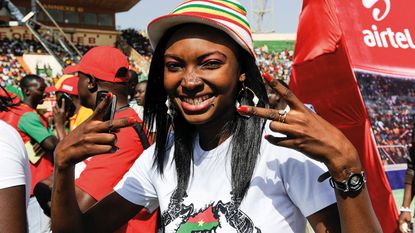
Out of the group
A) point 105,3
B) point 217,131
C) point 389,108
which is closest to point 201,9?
point 217,131

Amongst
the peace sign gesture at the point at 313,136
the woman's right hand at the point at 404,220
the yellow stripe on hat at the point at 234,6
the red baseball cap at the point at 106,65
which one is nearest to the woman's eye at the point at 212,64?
the yellow stripe on hat at the point at 234,6

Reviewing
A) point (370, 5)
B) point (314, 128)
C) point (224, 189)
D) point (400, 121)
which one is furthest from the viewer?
point (400, 121)

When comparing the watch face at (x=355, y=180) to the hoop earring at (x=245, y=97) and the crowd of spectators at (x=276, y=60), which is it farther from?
the crowd of spectators at (x=276, y=60)

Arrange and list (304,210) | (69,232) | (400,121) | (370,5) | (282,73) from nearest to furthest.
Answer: (304,210) < (69,232) < (370,5) < (400,121) < (282,73)

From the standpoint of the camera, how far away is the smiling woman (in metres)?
1.27

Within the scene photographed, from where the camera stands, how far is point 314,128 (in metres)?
1.27

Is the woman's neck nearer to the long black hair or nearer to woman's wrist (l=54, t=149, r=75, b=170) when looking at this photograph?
the long black hair

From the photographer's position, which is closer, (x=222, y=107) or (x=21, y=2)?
(x=222, y=107)

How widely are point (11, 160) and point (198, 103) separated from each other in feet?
1.99

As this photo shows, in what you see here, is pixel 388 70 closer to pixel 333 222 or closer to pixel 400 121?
pixel 400 121

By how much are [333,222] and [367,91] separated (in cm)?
239

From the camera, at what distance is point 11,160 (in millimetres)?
1447

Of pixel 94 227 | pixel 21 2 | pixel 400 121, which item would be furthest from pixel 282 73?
pixel 94 227

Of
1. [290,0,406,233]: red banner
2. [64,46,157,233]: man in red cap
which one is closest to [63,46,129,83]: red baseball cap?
[64,46,157,233]: man in red cap
